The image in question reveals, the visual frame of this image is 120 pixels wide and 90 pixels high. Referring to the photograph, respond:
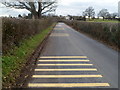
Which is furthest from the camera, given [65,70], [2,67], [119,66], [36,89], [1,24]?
[1,24]

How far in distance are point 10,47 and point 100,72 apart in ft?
16.1

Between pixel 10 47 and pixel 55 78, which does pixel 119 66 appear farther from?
pixel 10 47

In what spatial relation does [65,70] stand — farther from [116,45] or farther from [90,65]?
[116,45]

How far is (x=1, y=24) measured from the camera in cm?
864

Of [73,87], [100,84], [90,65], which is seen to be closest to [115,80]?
[100,84]

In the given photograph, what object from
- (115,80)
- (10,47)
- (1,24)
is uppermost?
(1,24)

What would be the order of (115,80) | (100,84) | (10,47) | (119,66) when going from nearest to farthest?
1. (100,84)
2. (115,80)
3. (119,66)
4. (10,47)

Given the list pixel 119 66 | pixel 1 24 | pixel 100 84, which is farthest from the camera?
pixel 1 24

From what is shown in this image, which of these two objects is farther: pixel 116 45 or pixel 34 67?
pixel 116 45

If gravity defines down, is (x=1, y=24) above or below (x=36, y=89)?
above

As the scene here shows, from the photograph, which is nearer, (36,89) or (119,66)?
(36,89)

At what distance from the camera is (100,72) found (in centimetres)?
714

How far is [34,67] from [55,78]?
70.3 inches

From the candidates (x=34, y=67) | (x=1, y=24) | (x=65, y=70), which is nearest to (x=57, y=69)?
(x=65, y=70)
